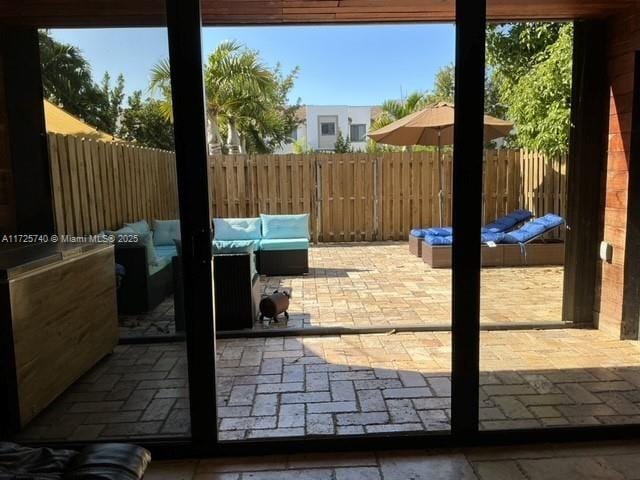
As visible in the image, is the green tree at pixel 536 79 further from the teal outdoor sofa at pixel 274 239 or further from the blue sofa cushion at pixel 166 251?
the blue sofa cushion at pixel 166 251

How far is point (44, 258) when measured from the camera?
2.44 m

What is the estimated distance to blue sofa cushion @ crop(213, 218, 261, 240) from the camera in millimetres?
6473

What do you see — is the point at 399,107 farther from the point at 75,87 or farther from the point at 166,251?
the point at 166,251

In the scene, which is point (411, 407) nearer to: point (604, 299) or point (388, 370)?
point (388, 370)

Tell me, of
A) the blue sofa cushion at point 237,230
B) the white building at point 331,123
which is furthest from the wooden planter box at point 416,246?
the white building at point 331,123

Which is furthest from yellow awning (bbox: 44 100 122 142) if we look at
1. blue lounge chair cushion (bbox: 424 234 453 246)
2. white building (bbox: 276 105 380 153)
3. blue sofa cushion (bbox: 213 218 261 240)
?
white building (bbox: 276 105 380 153)

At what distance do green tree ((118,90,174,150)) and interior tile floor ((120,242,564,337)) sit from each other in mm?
780

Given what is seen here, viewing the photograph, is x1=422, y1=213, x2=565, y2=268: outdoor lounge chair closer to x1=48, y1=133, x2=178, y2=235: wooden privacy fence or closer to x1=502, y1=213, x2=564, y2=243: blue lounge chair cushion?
x1=502, y1=213, x2=564, y2=243: blue lounge chair cushion

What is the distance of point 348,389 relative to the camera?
9.32 feet

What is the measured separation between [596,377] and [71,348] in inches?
124

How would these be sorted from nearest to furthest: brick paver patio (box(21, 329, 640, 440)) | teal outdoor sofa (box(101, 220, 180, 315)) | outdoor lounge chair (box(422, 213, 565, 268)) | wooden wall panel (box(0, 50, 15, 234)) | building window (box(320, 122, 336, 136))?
1. teal outdoor sofa (box(101, 220, 180, 315))
2. brick paver patio (box(21, 329, 640, 440))
3. wooden wall panel (box(0, 50, 15, 234))
4. outdoor lounge chair (box(422, 213, 565, 268))
5. building window (box(320, 122, 336, 136))

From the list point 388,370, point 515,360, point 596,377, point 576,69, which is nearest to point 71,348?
point 388,370

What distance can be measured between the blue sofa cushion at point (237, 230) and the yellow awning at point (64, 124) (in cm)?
354

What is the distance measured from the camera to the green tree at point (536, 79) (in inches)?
206
